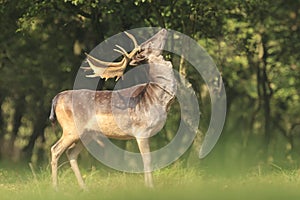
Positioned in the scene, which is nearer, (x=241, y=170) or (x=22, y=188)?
(x=22, y=188)

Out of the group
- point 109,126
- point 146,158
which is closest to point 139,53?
point 109,126

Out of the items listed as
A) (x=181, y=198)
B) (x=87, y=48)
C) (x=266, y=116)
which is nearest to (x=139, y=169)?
(x=181, y=198)

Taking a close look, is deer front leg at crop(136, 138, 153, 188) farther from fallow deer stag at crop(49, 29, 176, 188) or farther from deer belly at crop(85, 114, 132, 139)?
deer belly at crop(85, 114, 132, 139)

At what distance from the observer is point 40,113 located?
2339 centimetres

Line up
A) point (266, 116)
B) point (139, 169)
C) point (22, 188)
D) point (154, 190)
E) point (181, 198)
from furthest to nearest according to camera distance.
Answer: point (266, 116) < point (139, 169) < point (22, 188) < point (154, 190) < point (181, 198)

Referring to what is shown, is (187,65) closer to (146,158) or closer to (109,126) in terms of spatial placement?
(109,126)

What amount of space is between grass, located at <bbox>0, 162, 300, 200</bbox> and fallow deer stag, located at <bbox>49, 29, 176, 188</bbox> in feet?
1.56

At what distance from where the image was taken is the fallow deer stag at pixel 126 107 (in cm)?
1371

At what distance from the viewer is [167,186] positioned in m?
13.4

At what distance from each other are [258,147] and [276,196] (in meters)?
11.7

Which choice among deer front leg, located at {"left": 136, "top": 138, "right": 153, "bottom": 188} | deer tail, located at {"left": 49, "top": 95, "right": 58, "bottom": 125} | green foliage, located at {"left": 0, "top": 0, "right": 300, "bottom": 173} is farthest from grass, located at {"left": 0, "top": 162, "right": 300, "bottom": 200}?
green foliage, located at {"left": 0, "top": 0, "right": 300, "bottom": 173}

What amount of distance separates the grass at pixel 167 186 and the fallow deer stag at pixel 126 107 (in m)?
0.48

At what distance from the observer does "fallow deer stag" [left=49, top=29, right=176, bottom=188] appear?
1371 centimetres

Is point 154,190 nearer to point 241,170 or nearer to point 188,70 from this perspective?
point 241,170
